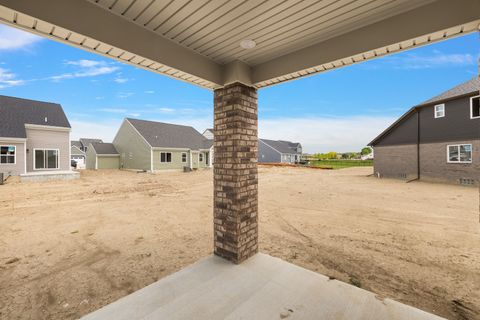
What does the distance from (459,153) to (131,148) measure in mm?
29226

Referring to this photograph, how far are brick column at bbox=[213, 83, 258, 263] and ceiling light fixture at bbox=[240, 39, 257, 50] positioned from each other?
64 centimetres

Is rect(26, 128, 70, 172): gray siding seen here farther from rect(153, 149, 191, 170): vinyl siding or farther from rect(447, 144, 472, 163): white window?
rect(447, 144, 472, 163): white window

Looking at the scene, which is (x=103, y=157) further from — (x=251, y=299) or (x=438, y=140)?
(x=438, y=140)

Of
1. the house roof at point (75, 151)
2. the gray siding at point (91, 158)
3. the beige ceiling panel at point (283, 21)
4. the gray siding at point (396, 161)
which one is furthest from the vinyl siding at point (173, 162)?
the house roof at point (75, 151)

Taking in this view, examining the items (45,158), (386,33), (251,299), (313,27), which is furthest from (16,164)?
(386,33)

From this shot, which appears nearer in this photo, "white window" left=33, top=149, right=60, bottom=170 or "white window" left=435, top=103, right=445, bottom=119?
"white window" left=435, top=103, right=445, bottom=119

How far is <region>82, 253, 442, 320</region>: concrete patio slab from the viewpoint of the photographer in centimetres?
259

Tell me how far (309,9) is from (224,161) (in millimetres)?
2352

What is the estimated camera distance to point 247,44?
3.04 meters

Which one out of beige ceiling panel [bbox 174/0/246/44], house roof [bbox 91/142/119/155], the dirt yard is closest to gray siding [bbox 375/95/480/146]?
the dirt yard

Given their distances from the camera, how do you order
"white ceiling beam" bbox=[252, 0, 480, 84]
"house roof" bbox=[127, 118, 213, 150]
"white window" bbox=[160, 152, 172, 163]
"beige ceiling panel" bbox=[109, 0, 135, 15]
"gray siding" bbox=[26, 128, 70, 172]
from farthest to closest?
"house roof" bbox=[127, 118, 213, 150], "white window" bbox=[160, 152, 172, 163], "gray siding" bbox=[26, 128, 70, 172], "beige ceiling panel" bbox=[109, 0, 135, 15], "white ceiling beam" bbox=[252, 0, 480, 84]

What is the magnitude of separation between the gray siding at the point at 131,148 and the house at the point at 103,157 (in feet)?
2.21

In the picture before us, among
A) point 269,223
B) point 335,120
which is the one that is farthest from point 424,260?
point 335,120

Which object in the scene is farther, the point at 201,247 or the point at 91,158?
the point at 91,158
